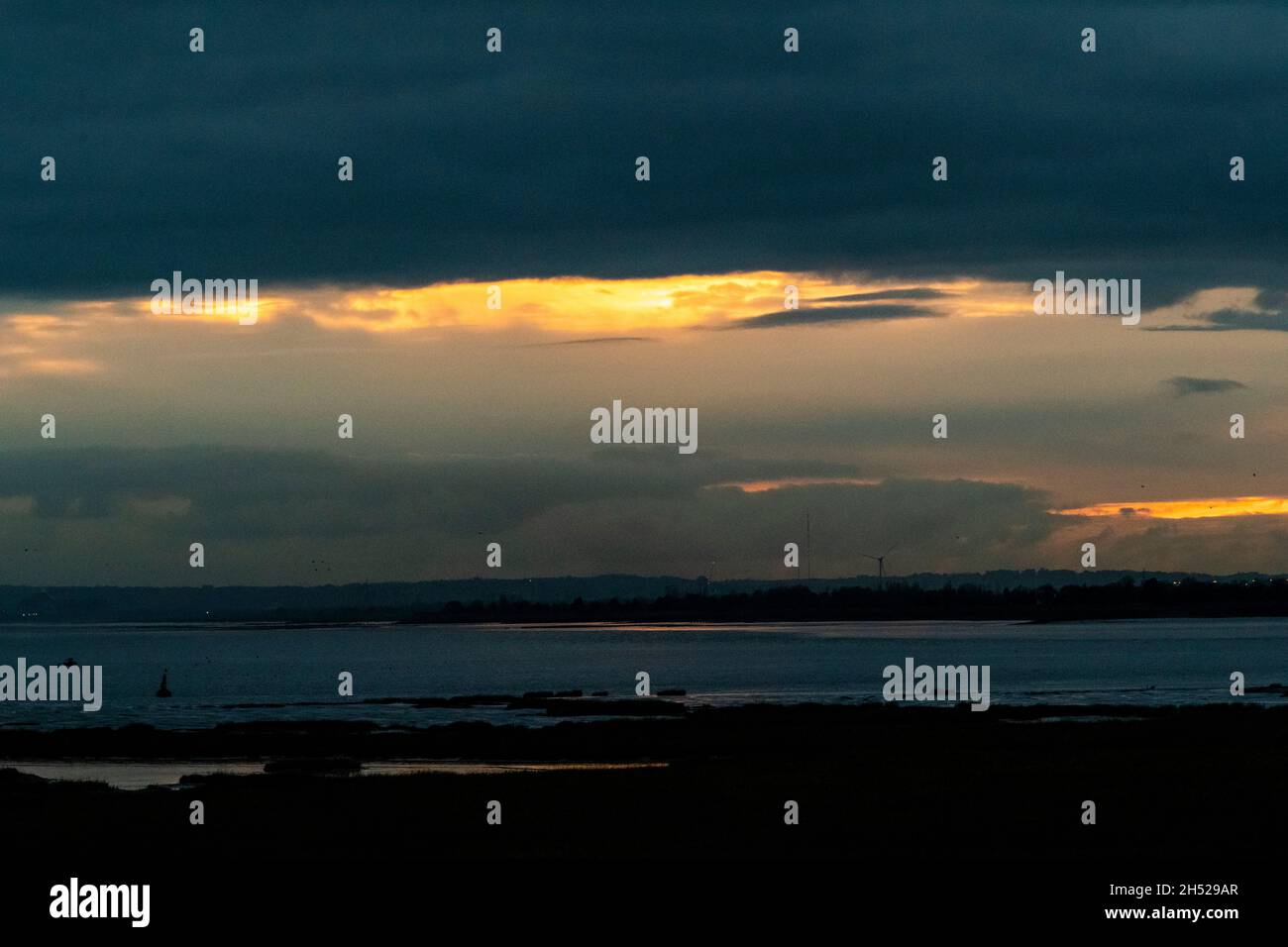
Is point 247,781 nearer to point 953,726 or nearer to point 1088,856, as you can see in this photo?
point 1088,856

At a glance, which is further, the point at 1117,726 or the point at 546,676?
the point at 546,676
